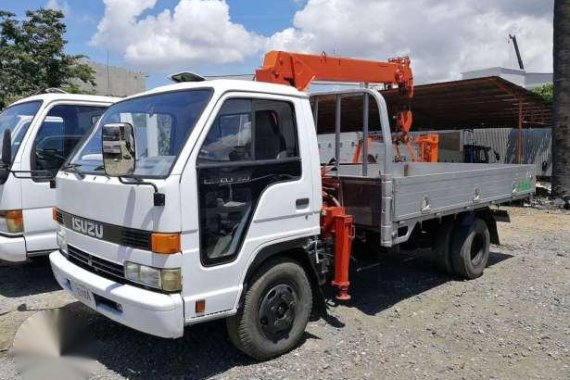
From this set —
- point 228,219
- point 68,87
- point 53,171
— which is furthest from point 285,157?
point 68,87

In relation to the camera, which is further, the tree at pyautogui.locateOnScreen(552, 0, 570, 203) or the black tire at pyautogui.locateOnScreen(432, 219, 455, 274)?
the tree at pyautogui.locateOnScreen(552, 0, 570, 203)

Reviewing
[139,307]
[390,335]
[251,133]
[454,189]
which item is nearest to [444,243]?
[454,189]

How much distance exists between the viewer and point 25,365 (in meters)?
4.05

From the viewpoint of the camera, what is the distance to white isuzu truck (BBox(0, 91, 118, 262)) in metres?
5.61

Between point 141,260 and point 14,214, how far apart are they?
2900 millimetres

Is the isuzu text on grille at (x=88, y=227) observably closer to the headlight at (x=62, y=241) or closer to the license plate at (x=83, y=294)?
the headlight at (x=62, y=241)

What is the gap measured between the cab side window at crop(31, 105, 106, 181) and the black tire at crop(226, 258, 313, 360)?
3136 millimetres

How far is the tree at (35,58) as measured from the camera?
53.3 ft

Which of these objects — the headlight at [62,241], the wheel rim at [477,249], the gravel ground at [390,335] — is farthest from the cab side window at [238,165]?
the wheel rim at [477,249]

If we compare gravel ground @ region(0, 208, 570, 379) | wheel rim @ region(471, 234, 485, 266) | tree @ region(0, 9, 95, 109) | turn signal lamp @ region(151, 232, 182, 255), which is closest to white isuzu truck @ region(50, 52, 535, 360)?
turn signal lamp @ region(151, 232, 182, 255)

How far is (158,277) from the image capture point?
345 centimetres

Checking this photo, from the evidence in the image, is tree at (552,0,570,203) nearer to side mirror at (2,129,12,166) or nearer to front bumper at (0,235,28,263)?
front bumper at (0,235,28,263)

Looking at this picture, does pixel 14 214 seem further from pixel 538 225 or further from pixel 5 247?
pixel 538 225

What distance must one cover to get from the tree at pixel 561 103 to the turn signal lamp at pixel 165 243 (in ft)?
43.3
